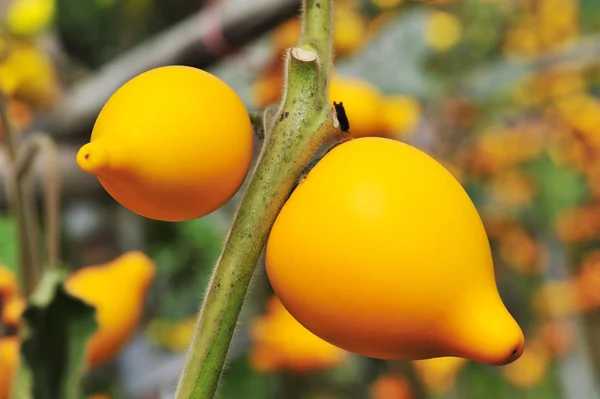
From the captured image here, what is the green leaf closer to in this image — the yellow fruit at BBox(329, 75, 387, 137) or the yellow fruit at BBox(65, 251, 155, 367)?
the yellow fruit at BBox(65, 251, 155, 367)

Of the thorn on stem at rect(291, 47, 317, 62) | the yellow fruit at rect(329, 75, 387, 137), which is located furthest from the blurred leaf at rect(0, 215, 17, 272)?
the thorn on stem at rect(291, 47, 317, 62)

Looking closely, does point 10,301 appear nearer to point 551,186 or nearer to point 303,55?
point 303,55

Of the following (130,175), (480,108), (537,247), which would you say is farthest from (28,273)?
(537,247)

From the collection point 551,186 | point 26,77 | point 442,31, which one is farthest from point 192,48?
point 551,186

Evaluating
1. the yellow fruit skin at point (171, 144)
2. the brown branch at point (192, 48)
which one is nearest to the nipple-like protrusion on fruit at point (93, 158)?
the yellow fruit skin at point (171, 144)

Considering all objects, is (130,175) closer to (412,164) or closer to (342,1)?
(412,164)
